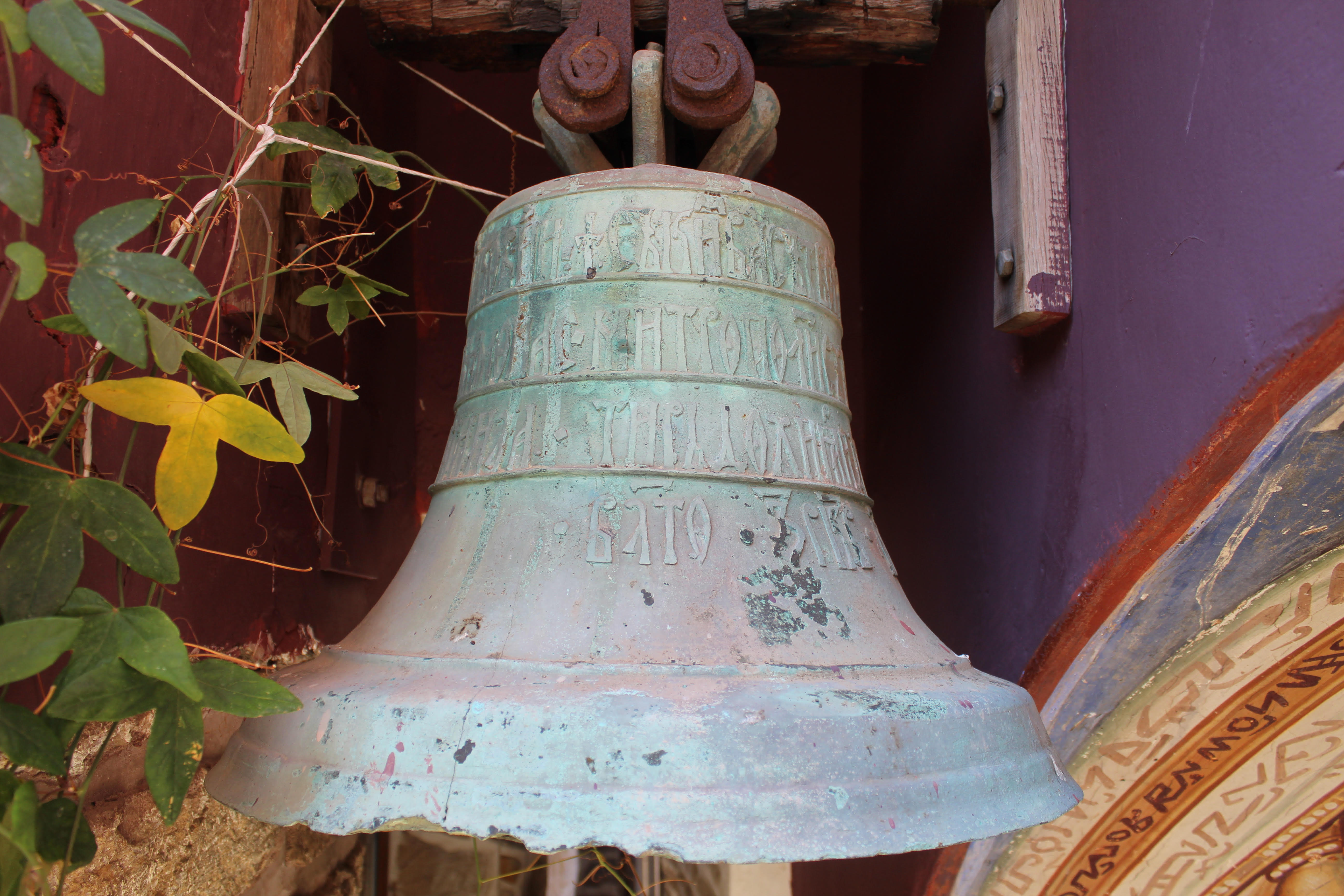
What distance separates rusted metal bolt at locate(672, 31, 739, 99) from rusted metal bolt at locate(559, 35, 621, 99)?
51mm

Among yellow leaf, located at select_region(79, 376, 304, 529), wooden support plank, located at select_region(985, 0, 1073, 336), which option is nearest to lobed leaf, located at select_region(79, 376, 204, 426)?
yellow leaf, located at select_region(79, 376, 304, 529)

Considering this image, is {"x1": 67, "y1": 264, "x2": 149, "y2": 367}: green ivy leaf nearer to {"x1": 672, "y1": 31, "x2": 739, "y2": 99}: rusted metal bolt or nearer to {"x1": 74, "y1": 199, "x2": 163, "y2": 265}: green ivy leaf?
{"x1": 74, "y1": 199, "x2": 163, "y2": 265}: green ivy leaf

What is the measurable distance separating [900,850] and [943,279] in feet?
3.09

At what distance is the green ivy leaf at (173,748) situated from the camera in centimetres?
53

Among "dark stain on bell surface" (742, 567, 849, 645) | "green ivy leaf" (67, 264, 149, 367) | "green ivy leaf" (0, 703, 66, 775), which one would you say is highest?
"green ivy leaf" (67, 264, 149, 367)

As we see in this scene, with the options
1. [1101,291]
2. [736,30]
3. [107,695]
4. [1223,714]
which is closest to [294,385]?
[107,695]

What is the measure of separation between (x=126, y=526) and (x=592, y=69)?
19.5 inches

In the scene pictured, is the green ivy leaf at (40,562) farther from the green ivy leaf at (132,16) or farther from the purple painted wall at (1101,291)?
the purple painted wall at (1101,291)

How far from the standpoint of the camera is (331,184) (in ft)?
2.83

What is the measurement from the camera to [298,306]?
107 centimetres

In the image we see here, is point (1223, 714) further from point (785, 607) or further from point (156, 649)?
point (156, 649)

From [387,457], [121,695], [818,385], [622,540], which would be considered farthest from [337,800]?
[387,457]

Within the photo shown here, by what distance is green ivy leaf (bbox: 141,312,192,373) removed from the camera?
54 centimetres

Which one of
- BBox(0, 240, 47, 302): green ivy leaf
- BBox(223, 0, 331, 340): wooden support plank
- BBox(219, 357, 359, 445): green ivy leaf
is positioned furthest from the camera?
BBox(223, 0, 331, 340): wooden support plank
